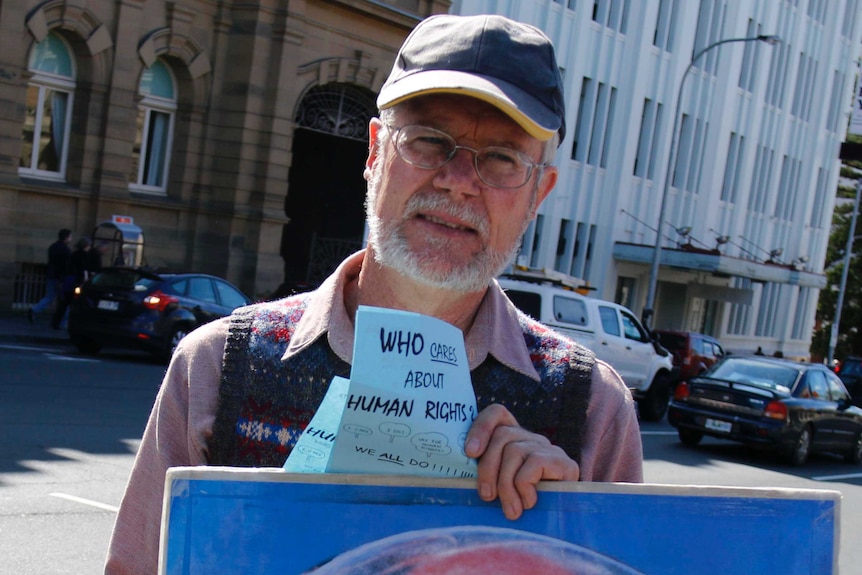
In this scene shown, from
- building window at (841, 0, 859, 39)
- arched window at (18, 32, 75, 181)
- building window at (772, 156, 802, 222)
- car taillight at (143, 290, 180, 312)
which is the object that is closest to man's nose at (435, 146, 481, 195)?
car taillight at (143, 290, 180, 312)

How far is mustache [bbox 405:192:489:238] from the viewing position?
6.48 feet

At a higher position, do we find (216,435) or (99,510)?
(216,435)

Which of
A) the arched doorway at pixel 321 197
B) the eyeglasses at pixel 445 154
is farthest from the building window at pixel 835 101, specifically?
the eyeglasses at pixel 445 154

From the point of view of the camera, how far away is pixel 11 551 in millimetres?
6453

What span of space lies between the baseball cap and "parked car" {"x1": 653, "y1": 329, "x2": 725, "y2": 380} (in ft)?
86.4

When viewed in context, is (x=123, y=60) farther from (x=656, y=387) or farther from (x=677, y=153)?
(x=677, y=153)

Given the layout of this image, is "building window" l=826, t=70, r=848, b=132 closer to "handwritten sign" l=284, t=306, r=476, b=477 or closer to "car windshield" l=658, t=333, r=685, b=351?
"car windshield" l=658, t=333, r=685, b=351

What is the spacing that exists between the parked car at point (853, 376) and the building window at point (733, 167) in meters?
13.2

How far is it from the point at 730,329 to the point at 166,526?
49606 millimetres

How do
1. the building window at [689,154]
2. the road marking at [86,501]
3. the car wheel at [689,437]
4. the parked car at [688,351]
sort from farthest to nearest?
the building window at [689,154] < the parked car at [688,351] < the car wheel at [689,437] < the road marking at [86,501]

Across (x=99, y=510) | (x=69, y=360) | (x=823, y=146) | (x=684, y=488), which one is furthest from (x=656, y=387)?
(x=823, y=146)

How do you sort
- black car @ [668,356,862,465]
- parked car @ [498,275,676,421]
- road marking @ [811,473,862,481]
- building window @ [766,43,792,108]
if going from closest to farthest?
1. road marking @ [811,473,862,481]
2. black car @ [668,356,862,465]
3. parked car @ [498,275,676,421]
4. building window @ [766,43,792,108]

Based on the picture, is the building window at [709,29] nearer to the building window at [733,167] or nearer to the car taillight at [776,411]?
the building window at [733,167]

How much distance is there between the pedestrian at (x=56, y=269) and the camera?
20.0 metres
